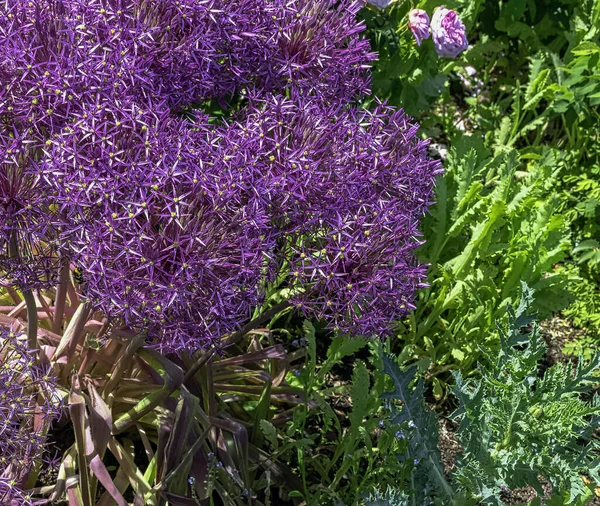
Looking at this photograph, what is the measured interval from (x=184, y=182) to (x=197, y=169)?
0.16 feet

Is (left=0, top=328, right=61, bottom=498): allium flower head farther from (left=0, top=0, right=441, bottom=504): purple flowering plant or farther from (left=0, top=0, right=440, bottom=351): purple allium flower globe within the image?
(left=0, top=0, right=440, bottom=351): purple allium flower globe

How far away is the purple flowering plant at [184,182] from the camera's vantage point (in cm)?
173

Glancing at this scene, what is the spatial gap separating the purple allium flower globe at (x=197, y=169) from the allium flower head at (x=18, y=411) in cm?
25

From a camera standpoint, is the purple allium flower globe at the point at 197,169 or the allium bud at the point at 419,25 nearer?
the purple allium flower globe at the point at 197,169

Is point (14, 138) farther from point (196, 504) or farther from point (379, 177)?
point (196, 504)

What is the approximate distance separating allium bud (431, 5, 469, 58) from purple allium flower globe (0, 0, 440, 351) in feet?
2.70

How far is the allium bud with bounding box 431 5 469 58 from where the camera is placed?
2.87 m

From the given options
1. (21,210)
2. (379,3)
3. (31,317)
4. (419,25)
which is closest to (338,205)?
(21,210)

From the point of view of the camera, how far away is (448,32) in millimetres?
2881

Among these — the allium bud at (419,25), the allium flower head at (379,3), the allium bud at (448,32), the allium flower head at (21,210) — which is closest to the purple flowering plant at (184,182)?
the allium flower head at (21,210)

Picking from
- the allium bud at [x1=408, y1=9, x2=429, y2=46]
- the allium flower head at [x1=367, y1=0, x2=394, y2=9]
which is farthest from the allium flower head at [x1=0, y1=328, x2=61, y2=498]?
the allium bud at [x1=408, y1=9, x2=429, y2=46]

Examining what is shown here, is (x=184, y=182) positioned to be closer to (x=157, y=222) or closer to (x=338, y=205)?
(x=157, y=222)

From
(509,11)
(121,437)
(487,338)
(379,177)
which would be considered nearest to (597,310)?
(487,338)

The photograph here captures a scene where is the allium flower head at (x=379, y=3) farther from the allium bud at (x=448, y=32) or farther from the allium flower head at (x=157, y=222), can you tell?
the allium flower head at (x=157, y=222)
